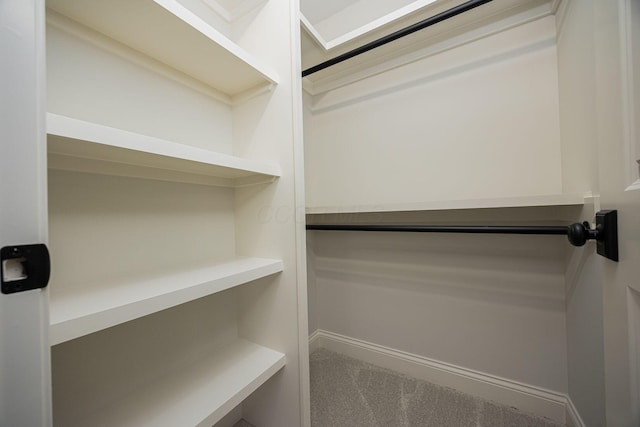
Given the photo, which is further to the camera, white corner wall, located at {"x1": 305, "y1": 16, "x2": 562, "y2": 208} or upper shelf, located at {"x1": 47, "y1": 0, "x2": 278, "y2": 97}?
white corner wall, located at {"x1": 305, "y1": 16, "x2": 562, "y2": 208}

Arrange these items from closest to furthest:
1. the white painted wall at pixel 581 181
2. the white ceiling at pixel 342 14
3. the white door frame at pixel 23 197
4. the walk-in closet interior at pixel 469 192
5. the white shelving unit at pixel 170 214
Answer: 1. the white door frame at pixel 23 197
2. the white shelving unit at pixel 170 214
3. the white painted wall at pixel 581 181
4. the walk-in closet interior at pixel 469 192
5. the white ceiling at pixel 342 14

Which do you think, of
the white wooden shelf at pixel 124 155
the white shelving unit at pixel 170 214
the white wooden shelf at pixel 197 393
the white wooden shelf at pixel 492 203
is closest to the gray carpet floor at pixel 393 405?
the white shelving unit at pixel 170 214

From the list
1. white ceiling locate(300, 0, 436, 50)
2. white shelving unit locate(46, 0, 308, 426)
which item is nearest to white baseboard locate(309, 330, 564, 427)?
white shelving unit locate(46, 0, 308, 426)

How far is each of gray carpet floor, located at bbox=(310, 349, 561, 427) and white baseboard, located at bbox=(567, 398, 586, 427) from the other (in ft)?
0.20

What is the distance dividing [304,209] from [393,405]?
1.05 meters

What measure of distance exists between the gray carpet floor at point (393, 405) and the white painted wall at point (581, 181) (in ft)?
1.07

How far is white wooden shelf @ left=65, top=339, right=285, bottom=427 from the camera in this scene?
0.62m

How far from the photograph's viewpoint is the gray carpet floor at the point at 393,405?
978mm

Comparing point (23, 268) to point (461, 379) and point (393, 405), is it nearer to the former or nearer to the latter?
point (393, 405)

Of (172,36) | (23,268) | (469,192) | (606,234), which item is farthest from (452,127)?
(23,268)

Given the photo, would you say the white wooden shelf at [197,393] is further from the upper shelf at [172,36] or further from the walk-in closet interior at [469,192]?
the upper shelf at [172,36]

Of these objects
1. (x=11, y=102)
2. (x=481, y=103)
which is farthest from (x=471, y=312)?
(x=11, y=102)

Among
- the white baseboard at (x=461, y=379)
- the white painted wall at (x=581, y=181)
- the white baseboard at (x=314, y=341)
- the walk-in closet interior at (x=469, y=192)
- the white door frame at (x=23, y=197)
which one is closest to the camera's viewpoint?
the white door frame at (x=23, y=197)

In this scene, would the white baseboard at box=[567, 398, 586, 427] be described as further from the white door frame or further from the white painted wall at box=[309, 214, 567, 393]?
the white door frame
